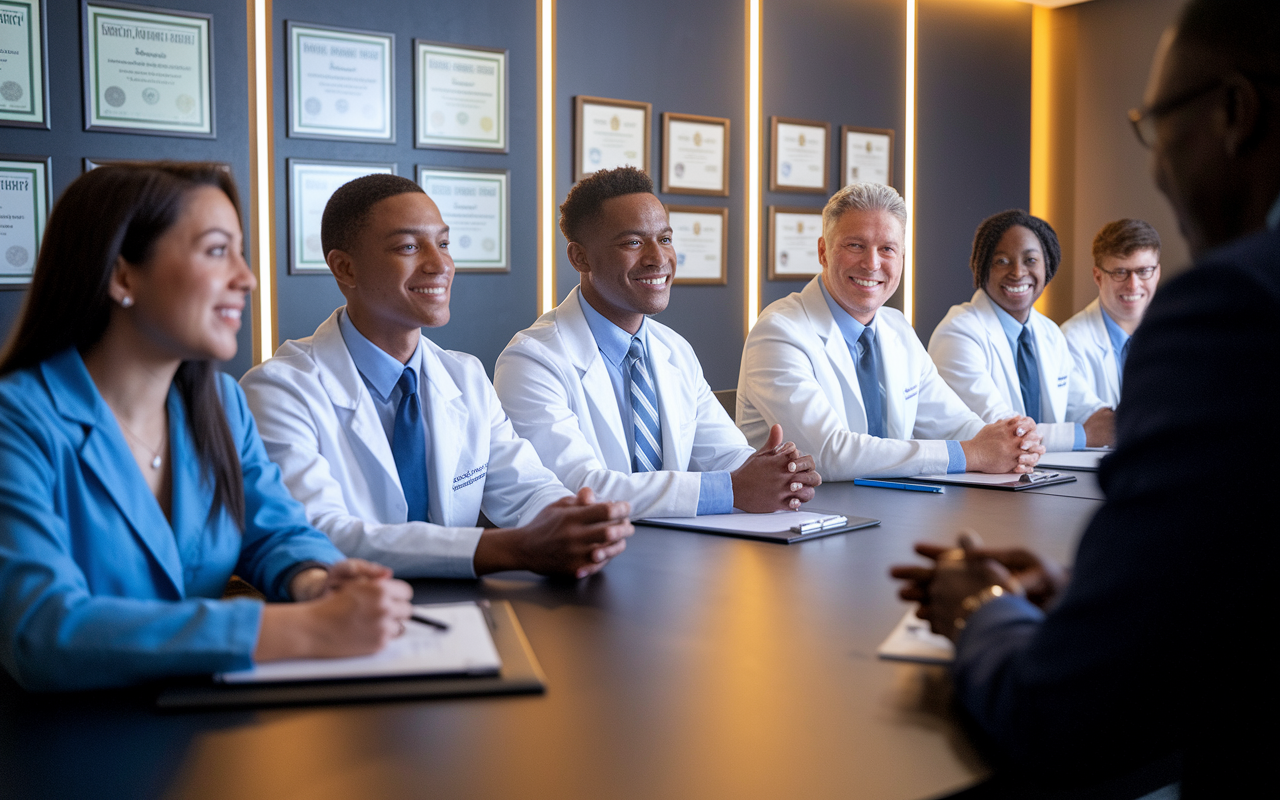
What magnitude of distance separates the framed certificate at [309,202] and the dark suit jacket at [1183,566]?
12.8 ft

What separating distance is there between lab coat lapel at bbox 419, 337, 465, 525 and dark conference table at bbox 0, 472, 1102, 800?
2.66ft

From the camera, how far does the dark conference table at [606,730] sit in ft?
3.39

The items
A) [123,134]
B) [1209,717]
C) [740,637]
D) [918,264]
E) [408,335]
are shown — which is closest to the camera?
[1209,717]

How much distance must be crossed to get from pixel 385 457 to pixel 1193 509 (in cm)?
178

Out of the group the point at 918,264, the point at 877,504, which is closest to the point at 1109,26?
the point at 918,264

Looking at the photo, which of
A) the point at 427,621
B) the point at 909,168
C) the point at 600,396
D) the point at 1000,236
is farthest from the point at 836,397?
the point at 909,168

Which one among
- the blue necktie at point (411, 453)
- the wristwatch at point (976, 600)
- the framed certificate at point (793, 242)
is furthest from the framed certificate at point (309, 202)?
the wristwatch at point (976, 600)

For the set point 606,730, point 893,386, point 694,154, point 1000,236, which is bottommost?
point 606,730

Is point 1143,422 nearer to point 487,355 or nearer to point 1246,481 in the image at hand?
point 1246,481

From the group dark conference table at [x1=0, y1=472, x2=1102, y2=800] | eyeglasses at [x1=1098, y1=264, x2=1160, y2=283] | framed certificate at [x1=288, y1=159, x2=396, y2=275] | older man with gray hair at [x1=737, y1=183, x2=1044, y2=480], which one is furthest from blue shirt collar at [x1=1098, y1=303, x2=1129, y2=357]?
dark conference table at [x1=0, y1=472, x2=1102, y2=800]

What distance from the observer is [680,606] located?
1.66 m

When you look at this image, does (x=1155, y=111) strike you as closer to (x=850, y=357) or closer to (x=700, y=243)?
(x=850, y=357)

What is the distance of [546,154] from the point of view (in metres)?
5.03

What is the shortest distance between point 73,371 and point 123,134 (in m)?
2.88
